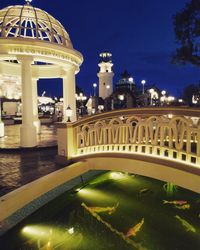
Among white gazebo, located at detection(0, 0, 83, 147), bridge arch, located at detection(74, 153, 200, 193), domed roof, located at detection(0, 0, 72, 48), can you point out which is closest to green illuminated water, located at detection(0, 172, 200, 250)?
bridge arch, located at detection(74, 153, 200, 193)

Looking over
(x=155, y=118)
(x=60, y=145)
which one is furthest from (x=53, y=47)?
(x=155, y=118)

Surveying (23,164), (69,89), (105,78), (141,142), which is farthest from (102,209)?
(105,78)

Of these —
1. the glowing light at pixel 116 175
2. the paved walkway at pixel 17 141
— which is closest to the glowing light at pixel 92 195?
the glowing light at pixel 116 175

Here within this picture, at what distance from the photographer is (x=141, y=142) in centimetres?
660

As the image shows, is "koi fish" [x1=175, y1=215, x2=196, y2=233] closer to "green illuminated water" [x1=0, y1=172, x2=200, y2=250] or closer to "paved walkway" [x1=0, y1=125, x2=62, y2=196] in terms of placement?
"green illuminated water" [x1=0, y1=172, x2=200, y2=250]

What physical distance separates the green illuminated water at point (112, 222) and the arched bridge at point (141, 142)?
1142mm

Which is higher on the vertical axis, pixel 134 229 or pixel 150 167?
pixel 150 167

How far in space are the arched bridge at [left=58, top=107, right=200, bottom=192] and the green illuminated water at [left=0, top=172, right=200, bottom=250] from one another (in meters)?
1.14

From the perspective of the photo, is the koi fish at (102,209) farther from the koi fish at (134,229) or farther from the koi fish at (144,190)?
the koi fish at (144,190)

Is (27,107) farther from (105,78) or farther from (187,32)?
(105,78)

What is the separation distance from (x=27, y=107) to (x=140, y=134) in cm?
670

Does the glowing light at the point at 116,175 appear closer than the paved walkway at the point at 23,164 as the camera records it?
No

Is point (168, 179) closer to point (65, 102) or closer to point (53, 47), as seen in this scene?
point (53, 47)

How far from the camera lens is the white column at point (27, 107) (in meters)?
11.3
